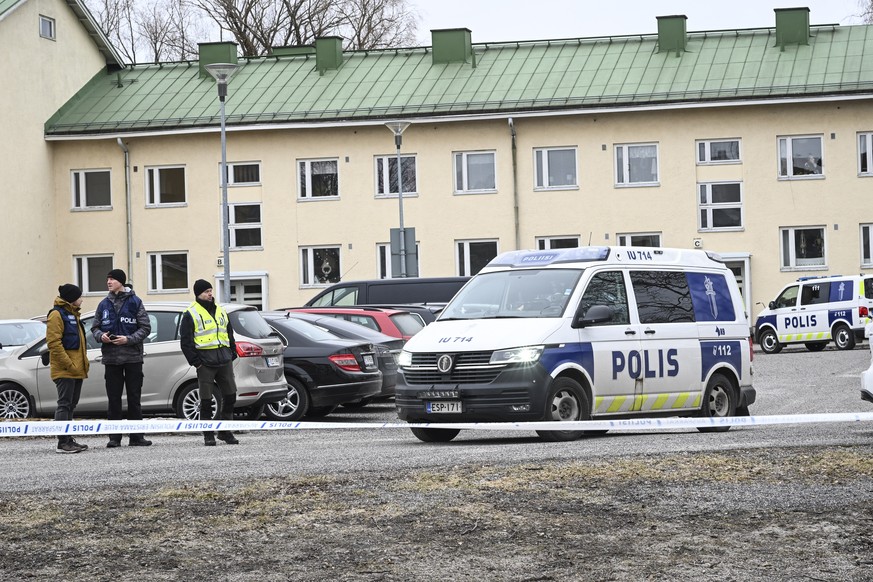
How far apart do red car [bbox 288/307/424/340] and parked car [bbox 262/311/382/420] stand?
9.85 feet

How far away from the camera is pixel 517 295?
14.6m

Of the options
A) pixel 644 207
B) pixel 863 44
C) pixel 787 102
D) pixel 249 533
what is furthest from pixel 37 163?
pixel 249 533

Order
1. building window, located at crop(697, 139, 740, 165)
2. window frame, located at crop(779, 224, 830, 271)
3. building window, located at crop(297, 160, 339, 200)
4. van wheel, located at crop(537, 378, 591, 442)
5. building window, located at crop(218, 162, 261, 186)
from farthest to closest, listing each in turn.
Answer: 1. building window, located at crop(218, 162, 261, 186)
2. building window, located at crop(297, 160, 339, 200)
3. building window, located at crop(697, 139, 740, 165)
4. window frame, located at crop(779, 224, 830, 271)
5. van wheel, located at crop(537, 378, 591, 442)

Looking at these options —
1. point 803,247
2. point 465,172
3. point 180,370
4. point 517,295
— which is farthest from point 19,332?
point 803,247

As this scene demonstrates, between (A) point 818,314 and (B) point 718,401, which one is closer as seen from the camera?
(B) point 718,401

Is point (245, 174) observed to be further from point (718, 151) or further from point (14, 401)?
point (14, 401)

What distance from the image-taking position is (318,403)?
18672 millimetres

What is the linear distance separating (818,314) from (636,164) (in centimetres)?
940

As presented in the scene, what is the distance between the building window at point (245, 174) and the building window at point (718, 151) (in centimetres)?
1365

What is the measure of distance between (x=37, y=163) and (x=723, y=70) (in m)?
21.3

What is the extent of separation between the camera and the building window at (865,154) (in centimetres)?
4281

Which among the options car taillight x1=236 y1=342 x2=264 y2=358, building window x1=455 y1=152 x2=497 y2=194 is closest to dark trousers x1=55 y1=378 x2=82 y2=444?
car taillight x1=236 y1=342 x2=264 y2=358

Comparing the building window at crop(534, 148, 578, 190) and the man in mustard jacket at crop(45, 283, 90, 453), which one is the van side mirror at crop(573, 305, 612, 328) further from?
the building window at crop(534, 148, 578, 190)

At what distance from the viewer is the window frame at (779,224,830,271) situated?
43000 mm
